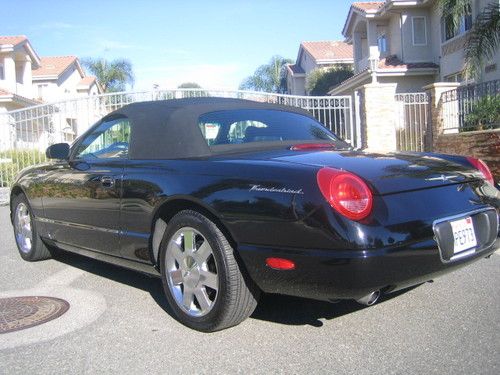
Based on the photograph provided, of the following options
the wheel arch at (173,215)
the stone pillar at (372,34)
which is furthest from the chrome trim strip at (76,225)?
the stone pillar at (372,34)

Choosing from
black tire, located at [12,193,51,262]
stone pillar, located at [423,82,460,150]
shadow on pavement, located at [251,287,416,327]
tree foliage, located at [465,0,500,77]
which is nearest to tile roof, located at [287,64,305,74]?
tree foliage, located at [465,0,500,77]

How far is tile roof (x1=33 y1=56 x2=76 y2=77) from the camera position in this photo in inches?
1549

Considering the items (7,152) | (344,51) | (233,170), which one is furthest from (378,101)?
(344,51)

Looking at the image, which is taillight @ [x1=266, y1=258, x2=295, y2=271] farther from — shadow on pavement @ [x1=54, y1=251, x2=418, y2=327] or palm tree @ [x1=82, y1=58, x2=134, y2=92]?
palm tree @ [x1=82, y1=58, x2=134, y2=92]

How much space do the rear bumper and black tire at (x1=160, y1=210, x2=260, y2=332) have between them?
0.12 metres

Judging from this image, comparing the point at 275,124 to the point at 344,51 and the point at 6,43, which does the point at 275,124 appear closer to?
the point at 6,43

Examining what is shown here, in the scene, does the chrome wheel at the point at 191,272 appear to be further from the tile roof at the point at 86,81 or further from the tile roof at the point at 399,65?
the tile roof at the point at 86,81

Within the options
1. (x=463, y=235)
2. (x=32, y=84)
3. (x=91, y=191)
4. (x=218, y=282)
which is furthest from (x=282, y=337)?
(x=32, y=84)

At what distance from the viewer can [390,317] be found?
3.84 metres

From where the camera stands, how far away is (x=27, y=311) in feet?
14.1

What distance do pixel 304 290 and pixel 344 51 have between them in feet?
134

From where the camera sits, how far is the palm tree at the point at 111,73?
2446 inches

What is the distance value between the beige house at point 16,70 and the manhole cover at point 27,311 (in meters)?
24.4

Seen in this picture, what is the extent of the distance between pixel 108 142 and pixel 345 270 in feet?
9.19
